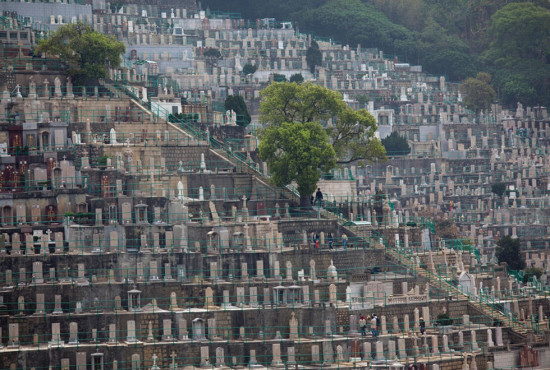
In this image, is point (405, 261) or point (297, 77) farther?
point (297, 77)

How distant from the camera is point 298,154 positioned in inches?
4213

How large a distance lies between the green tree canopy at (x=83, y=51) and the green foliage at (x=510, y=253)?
28131 mm

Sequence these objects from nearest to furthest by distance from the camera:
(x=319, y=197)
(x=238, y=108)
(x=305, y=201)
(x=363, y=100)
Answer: (x=319, y=197) → (x=305, y=201) → (x=238, y=108) → (x=363, y=100)

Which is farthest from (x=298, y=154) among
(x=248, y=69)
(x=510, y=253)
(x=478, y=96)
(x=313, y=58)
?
(x=478, y=96)

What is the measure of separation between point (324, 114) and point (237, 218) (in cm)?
1387

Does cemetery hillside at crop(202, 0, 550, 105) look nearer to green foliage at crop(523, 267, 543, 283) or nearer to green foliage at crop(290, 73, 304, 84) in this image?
green foliage at crop(290, 73, 304, 84)

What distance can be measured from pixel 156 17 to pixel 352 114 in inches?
1859

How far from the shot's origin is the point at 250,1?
170m

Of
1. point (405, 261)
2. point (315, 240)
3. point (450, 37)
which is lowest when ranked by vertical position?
point (405, 261)

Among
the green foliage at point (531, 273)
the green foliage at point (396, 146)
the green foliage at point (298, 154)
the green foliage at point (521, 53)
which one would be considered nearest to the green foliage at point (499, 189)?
the green foliage at point (396, 146)

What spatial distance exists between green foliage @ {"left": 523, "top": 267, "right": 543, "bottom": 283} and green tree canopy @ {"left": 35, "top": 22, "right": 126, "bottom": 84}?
97.4ft

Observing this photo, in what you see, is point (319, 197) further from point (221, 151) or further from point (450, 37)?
point (450, 37)

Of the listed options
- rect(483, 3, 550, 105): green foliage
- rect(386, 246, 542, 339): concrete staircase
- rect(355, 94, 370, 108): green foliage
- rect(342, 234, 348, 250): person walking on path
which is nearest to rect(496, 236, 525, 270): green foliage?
rect(386, 246, 542, 339): concrete staircase

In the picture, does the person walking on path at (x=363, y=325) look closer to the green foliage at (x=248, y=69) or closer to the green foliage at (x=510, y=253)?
the green foliage at (x=510, y=253)
